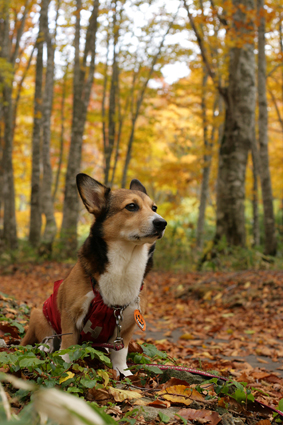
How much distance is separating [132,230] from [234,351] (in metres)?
2.73

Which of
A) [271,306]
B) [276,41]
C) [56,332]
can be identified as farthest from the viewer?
[276,41]

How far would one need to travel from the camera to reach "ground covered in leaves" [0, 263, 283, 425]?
208 cm

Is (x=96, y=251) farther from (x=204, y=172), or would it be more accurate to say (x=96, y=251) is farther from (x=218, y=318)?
(x=204, y=172)

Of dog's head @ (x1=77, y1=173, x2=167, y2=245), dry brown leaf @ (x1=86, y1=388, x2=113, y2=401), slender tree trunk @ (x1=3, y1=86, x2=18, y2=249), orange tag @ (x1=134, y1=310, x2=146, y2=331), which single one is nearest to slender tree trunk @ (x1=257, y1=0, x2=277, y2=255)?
slender tree trunk @ (x1=3, y1=86, x2=18, y2=249)

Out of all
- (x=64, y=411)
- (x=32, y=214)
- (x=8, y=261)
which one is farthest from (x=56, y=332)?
(x=32, y=214)

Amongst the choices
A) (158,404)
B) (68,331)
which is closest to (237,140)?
(68,331)

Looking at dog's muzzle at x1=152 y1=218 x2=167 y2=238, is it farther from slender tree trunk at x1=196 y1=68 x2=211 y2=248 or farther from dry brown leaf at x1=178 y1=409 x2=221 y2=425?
slender tree trunk at x1=196 y1=68 x2=211 y2=248

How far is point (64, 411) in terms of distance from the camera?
0.60 meters

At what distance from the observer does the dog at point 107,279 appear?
2.63m

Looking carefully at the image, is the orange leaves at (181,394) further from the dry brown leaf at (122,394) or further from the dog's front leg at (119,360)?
the dog's front leg at (119,360)

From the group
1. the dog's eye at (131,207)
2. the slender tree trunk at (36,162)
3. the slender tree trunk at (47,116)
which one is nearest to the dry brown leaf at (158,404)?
the dog's eye at (131,207)

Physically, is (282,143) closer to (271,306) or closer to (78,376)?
(271,306)

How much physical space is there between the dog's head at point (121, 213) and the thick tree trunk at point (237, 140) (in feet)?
22.8

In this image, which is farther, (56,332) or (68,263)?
(68,263)
